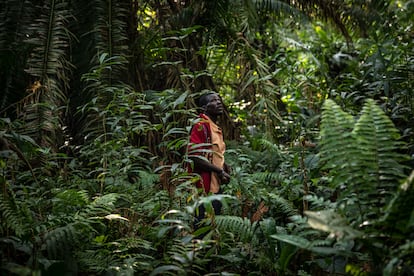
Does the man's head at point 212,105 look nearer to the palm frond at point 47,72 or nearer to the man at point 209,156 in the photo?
the man at point 209,156

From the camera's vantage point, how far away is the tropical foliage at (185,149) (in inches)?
94.6

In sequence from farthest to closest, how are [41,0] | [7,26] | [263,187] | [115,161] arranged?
1. [41,0]
2. [7,26]
3. [263,187]
4. [115,161]

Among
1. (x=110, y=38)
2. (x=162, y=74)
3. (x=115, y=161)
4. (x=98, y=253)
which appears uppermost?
(x=110, y=38)

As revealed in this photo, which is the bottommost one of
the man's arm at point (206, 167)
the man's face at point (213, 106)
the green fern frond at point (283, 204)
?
the green fern frond at point (283, 204)

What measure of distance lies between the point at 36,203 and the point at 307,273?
1.90 meters

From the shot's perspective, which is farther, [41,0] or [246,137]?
[246,137]

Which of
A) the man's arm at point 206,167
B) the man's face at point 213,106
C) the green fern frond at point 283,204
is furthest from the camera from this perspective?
the man's face at point 213,106

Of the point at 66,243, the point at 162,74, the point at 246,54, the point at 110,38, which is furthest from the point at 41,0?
the point at 66,243

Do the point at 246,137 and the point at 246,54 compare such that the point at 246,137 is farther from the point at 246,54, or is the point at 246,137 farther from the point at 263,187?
the point at 263,187

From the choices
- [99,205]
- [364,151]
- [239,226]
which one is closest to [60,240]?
[99,205]

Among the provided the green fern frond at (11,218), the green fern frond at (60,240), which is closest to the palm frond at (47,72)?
the green fern frond at (11,218)

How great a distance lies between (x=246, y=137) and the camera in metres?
6.25

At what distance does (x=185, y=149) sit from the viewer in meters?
4.79

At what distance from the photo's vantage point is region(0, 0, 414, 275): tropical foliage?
2.40 meters
